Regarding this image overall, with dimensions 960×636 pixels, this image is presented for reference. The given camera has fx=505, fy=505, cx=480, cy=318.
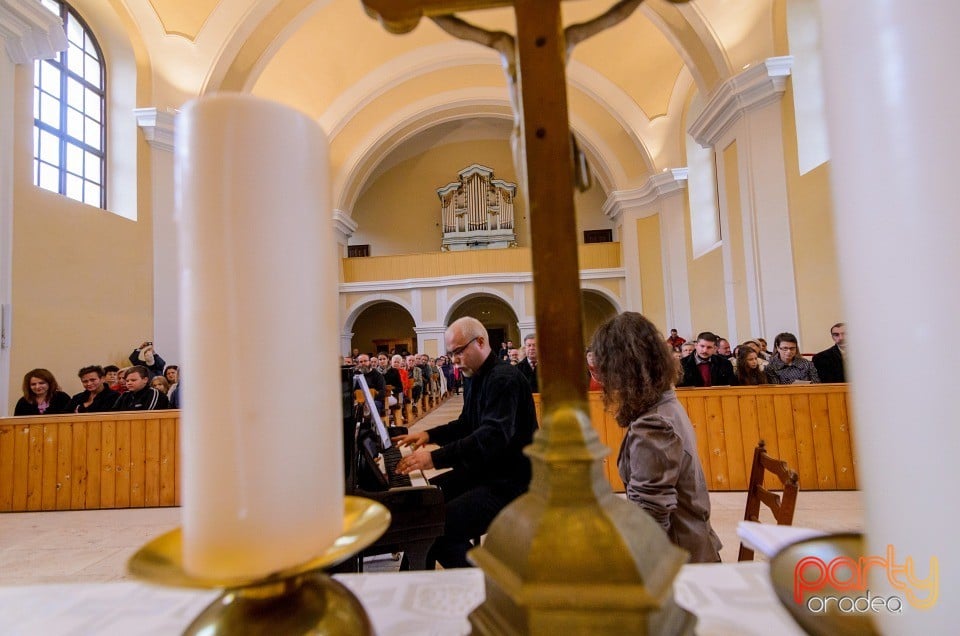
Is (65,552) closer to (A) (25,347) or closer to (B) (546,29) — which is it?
(A) (25,347)

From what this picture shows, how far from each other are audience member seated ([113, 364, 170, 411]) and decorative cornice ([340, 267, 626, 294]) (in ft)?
30.1

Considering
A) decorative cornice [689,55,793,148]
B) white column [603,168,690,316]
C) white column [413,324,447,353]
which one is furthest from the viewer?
white column [413,324,447,353]

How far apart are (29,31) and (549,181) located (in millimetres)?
8262

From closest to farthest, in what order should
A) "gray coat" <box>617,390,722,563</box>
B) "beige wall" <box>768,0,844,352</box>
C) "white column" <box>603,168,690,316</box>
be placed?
1. "gray coat" <box>617,390,722,563</box>
2. "beige wall" <box>768,0,844,352</box>
3. "white column" <box>603,168,690,316</box>

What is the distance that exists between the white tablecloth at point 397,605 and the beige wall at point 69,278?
7310mm

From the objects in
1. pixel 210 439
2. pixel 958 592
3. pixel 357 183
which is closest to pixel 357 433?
pixel 210 439

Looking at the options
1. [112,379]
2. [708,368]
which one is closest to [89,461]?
[112,379]

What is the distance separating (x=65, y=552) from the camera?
3590 mm

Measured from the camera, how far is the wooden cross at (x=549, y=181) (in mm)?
430

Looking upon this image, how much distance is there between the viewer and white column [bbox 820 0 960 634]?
282 mm

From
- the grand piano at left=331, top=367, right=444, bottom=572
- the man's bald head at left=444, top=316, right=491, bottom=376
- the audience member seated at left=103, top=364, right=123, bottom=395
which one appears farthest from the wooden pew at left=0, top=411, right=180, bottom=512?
the man's bald head at left=444, top=316, right=491, bottom=376

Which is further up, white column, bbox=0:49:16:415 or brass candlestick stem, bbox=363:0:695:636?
white column, bbox=0:49:16:415

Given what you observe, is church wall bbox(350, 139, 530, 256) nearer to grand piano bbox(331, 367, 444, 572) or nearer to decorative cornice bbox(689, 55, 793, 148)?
decorative cornice bbox(689, 55, 793, 148)

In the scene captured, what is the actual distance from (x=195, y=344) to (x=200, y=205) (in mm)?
101
